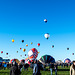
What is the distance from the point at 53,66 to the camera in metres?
17.9

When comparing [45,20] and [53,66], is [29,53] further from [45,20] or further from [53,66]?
[53,66]

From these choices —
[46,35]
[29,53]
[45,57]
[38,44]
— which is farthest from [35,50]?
[46,35]

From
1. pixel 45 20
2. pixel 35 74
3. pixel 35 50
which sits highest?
pixel 45 20

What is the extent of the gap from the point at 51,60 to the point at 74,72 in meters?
37.4

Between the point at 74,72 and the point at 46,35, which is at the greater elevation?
the point at 46,35

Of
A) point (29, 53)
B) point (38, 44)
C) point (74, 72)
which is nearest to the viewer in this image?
point (74, 72)

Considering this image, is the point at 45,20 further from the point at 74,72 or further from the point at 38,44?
the point at 74,72

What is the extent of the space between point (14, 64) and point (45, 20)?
114ft

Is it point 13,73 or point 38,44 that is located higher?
point 38,44

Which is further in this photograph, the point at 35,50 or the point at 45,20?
the point at 35,50

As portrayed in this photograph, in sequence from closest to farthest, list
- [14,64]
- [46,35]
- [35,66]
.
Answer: [14,64]
[35,66]
[46,35]

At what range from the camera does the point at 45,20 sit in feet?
139

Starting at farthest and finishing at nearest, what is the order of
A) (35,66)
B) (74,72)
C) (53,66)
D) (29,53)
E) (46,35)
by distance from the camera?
(29,53) → (46,35) → (53,66) → (35,66) → (74,72)

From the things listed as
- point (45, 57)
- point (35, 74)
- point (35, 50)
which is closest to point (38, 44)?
point (35, 50)
